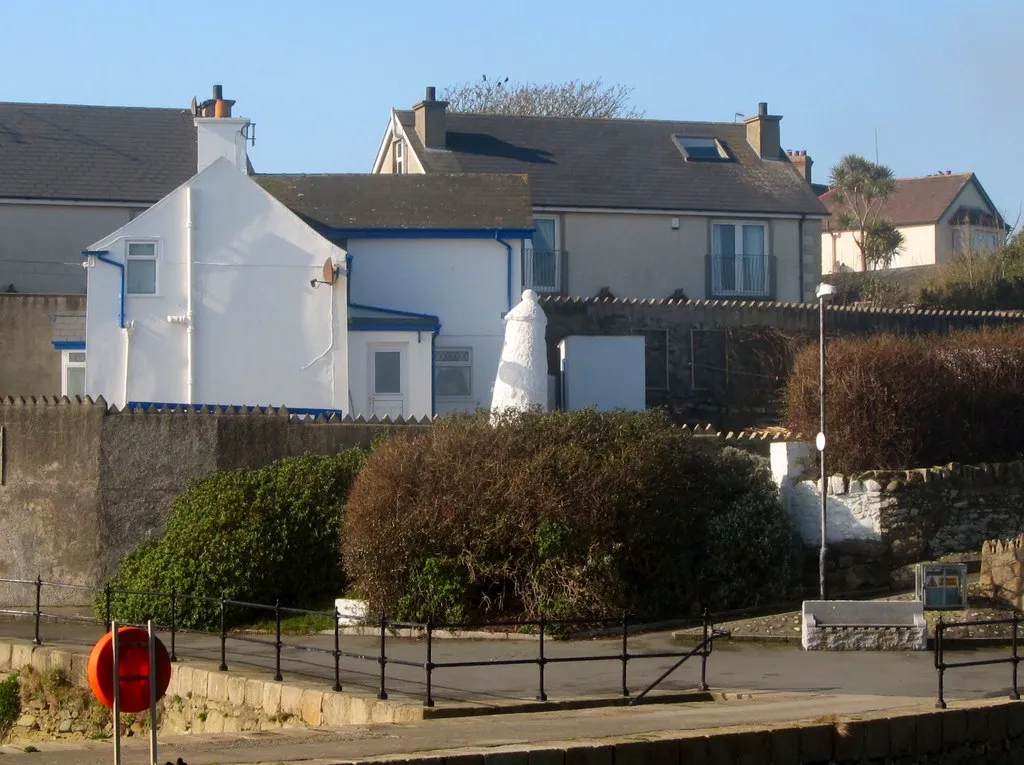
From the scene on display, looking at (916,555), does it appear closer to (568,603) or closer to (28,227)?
(568,603)

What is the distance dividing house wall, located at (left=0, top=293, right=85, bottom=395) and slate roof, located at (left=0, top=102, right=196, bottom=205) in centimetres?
551

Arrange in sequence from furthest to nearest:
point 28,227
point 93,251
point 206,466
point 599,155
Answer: point 599,155 < point 28,227 < point 93,251 < point 206,466

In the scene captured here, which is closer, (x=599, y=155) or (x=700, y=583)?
(x=700, y=583)

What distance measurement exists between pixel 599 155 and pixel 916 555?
68.6 ft

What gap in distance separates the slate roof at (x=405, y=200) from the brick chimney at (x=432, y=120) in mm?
7513

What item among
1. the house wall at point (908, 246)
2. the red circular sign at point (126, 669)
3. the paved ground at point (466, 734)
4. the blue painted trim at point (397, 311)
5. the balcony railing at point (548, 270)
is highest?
the house wall at point (908, 246)

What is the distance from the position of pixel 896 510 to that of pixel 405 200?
43.4 ft

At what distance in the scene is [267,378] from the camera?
2748 cm

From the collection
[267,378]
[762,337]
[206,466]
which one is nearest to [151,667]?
[206,466]

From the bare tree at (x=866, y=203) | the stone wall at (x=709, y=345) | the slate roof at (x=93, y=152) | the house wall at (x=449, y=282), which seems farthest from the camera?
the bare tree at (x=866, y=203)

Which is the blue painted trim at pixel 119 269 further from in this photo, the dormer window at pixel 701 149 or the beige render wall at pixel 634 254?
the dormer window at pixel 701 149

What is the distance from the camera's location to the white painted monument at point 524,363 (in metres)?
24.2

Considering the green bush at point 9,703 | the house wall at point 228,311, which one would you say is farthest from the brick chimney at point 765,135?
the green bush at point 9,703

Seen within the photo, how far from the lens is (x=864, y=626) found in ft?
58.4
